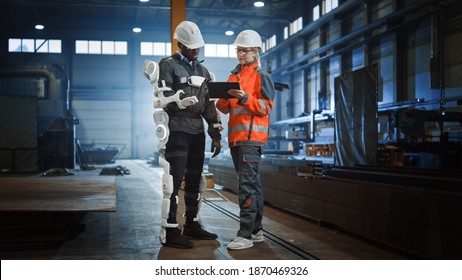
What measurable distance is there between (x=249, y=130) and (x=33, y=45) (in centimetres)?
2256

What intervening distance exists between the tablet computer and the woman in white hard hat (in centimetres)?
4

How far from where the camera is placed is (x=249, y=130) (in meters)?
3.40

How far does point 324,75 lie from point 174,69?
13205mm

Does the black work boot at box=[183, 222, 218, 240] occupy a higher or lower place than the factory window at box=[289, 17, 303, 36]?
lower

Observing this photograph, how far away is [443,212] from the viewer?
289 cm

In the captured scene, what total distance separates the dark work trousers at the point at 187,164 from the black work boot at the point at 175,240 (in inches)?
3.3

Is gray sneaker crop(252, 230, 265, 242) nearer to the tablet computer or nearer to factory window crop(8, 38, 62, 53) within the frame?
the tablet computer

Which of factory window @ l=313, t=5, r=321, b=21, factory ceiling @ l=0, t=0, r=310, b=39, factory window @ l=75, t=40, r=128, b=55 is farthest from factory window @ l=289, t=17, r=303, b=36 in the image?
factory window @ l=75, t=40, r=128, b=55

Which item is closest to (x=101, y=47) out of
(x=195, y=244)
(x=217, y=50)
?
(x=217, y=50)

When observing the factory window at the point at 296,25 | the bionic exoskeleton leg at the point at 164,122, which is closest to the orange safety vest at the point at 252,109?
the bionic exoskeleton leg at the point at 164,122

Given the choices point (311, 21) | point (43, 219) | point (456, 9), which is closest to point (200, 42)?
point (43, 219)

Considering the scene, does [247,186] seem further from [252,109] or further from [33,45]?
[33,45]

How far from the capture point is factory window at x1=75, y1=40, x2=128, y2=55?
24.0 metres

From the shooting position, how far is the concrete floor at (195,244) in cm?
321
